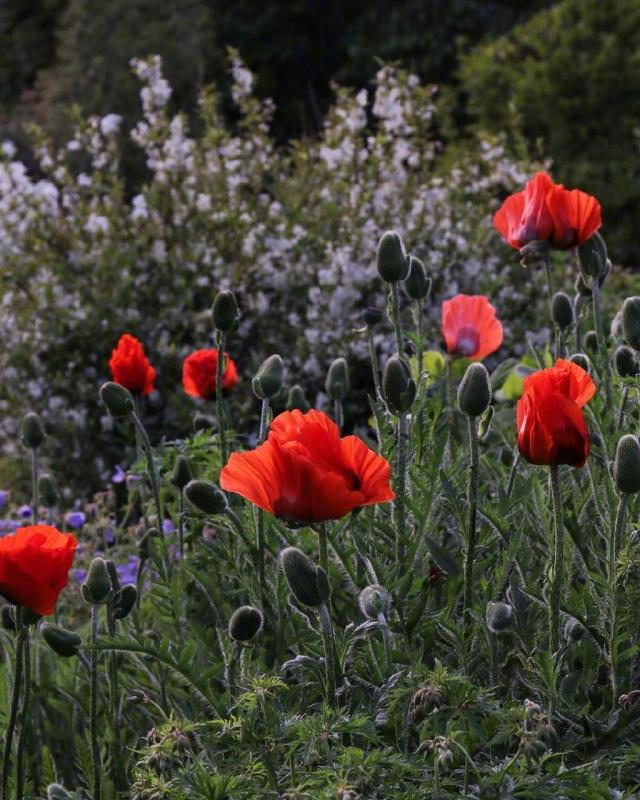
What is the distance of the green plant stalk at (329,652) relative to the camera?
1275mm

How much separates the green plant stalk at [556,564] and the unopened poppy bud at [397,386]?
10.5 inches

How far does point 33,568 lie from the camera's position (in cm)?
142

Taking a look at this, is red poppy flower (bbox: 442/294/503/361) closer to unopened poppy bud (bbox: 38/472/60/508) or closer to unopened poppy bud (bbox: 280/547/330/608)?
unopened poppy bud (bbox: 38/472/60/508)

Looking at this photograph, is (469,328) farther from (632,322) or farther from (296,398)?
(632,322)

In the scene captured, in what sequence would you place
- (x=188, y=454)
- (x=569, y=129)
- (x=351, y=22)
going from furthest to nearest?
(x=351, y=22)
(x=569, y=129)
(x=188, y=454)

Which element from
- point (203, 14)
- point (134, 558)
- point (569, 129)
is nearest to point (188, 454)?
point (134, 558)

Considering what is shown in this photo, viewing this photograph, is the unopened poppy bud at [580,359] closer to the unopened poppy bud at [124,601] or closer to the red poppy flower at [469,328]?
the red poppy flower at [469,328]

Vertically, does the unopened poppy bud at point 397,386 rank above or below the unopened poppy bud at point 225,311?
below

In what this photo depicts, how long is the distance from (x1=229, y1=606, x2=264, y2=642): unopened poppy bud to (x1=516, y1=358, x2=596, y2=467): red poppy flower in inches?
14.9

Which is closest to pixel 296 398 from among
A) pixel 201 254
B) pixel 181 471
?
pixel 181 471

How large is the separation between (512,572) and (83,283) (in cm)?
305

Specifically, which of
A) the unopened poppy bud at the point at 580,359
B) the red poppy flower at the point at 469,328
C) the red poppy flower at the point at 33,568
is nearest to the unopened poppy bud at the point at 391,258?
the unopened poppy bud at the point at 580,359

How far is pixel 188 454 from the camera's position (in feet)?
7.03

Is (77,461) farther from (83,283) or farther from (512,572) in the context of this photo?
(512,572)
